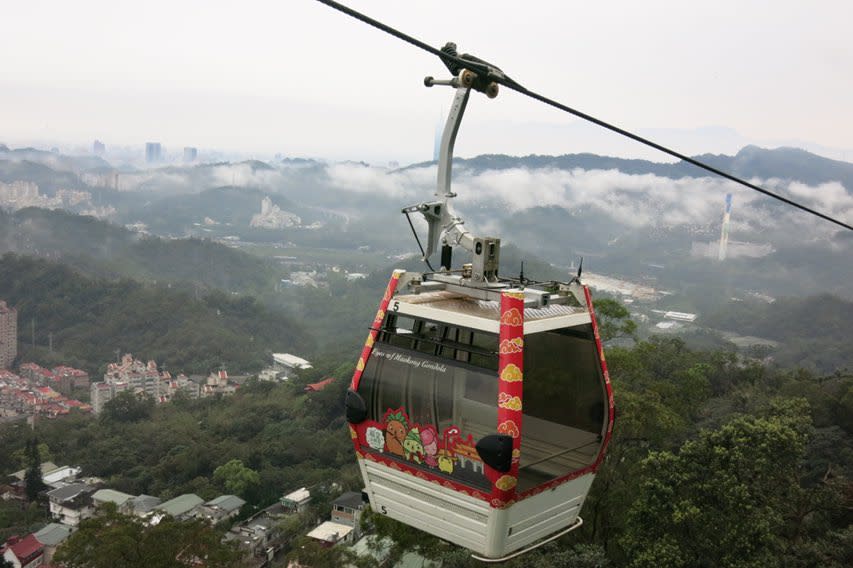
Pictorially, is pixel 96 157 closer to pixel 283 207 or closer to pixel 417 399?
pixel 283 207

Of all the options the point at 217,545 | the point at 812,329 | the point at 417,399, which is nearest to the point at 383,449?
the point at 417,399

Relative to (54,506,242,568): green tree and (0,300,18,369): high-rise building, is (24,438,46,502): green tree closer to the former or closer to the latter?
(54,506,242,568): green tree

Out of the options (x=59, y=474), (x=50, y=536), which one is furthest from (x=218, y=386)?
→ (x=50, y=536)

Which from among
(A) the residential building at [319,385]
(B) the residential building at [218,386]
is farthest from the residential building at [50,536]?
(B) the residential building at [218,386]

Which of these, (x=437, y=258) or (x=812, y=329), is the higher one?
(x=437, y=258)

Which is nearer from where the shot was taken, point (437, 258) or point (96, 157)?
point (437, 258)

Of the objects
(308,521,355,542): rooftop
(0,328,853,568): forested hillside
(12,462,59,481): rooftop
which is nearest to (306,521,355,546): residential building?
(308,521,355,542): rooftop

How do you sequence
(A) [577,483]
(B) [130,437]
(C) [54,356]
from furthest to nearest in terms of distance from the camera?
1. (C) [54,356]
2. (B) [130,437]
3. (A) [577,483]
